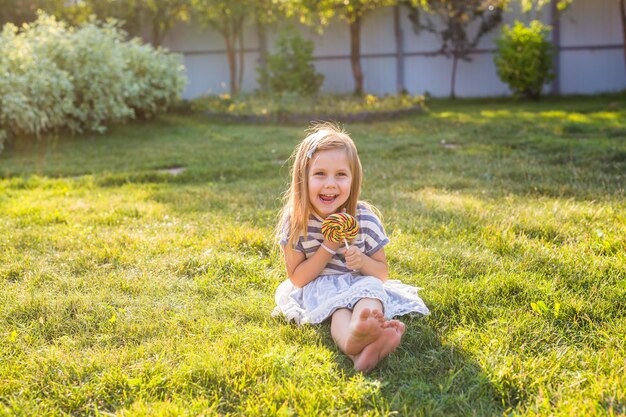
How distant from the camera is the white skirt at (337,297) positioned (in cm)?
267

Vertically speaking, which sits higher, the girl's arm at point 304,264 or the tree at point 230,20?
the tree at point 230,20

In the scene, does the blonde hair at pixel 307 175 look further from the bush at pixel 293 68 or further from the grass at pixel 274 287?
the bush at pixel 293 68

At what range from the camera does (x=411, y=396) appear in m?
2.13

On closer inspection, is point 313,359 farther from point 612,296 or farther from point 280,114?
point 280,114

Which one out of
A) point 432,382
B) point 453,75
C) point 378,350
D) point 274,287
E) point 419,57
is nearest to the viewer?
point 432,382

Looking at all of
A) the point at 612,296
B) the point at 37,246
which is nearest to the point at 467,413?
the point at 612,296

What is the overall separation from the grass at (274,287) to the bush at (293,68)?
7833mm

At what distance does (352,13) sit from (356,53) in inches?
40.8

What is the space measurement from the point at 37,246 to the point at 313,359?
7.67ft

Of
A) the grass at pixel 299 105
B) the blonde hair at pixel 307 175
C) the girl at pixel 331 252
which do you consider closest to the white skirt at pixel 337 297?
the girl at pixel 331 252

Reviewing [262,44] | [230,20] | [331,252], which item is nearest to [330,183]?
[331,252]

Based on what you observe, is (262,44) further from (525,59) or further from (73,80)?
(73,80)

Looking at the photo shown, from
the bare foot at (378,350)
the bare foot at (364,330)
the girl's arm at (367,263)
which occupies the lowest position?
the bare foot at (378,350)

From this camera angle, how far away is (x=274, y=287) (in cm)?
321
